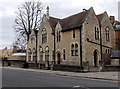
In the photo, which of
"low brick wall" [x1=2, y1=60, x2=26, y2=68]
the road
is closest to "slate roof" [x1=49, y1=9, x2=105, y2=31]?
"low brick wall" [x1=2, y1=60, x2=26, y2=68]

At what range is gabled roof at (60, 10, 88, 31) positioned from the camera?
35.5 m

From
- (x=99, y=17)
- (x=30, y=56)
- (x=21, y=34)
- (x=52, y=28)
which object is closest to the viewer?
(x=99, y=17)

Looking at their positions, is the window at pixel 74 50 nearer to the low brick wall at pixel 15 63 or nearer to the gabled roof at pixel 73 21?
the gabled roof at pixel 73 21

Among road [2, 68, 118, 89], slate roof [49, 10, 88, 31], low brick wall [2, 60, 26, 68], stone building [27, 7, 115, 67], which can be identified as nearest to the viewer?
road [2, 68, 118, 89]

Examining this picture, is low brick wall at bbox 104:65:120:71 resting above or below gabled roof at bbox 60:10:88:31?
below

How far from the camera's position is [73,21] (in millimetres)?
37844

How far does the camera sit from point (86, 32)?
3403 cm

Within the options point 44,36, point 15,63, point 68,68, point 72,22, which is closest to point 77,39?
point 72,22

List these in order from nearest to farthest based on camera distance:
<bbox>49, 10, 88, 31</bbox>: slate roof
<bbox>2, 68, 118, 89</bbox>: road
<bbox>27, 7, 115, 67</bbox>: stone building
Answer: <bbox>2, 68, 118, 89</bbox>: road < <bbox>27, 7, 115, 67</bbox>: stone building < <bbox>49, 10, 88, 31</bbox>: slate roof

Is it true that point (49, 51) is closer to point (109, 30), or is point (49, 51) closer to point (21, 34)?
point (109, 30)

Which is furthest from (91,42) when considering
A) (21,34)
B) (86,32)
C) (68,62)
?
(21,34)

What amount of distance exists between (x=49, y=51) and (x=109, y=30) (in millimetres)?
12799

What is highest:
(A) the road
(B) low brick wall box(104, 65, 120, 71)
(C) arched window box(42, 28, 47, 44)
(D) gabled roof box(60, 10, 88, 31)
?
(D) gabled roof box(60, 10, 88, 31)

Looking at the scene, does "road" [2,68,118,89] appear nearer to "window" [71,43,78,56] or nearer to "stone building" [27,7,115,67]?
"stone building" [27,7,115,67]
